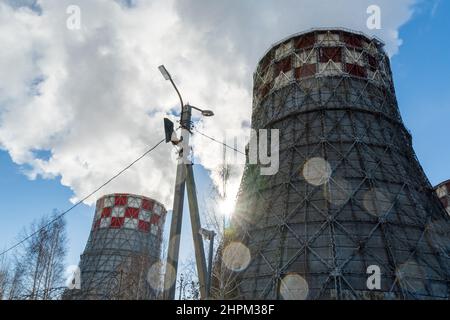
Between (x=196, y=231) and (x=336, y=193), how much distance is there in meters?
10.8

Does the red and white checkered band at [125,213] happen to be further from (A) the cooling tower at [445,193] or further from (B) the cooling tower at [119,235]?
(A) the cooling tower at [445,193]

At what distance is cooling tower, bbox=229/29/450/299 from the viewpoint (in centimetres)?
1488

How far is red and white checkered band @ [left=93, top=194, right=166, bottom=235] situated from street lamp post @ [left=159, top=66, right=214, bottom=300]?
31.1 metres


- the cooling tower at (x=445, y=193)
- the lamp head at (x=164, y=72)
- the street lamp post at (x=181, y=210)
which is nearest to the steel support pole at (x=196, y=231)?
the street lamp post at (x=181, y=210)

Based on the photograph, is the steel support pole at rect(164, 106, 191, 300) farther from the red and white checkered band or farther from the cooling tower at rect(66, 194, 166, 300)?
the red and white checkered band

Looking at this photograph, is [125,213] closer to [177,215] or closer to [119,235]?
[119,235]

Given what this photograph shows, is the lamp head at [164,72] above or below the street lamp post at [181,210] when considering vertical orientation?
above

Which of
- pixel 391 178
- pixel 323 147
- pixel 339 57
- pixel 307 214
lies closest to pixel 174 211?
pixel 307 214

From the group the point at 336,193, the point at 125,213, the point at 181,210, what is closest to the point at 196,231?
the point at 181,210

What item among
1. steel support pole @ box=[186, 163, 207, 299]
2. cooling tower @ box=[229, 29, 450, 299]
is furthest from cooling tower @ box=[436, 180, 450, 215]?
steel support pole @ box=[186, 163, 207, 299]

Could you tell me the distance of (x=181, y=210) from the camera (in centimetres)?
836

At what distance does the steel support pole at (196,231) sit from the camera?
8180 millimetres

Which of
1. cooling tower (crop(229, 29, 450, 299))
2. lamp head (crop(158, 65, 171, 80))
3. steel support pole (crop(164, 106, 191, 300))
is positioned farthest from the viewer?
cooling tower (crop(229, 29, 450, 299))

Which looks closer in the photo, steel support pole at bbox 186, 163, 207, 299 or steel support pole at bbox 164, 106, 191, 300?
steel support pole at bbox 164, 106, 191, 300
